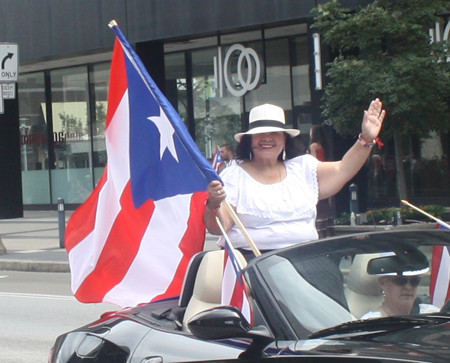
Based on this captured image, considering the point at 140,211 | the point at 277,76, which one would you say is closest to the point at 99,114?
the point at 277,76

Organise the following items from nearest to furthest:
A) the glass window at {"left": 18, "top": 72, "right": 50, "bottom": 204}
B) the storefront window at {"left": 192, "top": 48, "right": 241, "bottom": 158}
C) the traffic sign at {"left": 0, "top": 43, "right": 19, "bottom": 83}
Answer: the traffic sign at {"left": 0, "top": 43, "right": 19, "bottom": 83} → the storefront window at {"left": 192, "top": 48, "right": 241, "bottom": 158} → the glass window at {"left": 18, "top": 72, "right": 50, "bottom": 204}

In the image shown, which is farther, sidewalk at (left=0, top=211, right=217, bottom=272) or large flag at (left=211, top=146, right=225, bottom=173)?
large flag at (left=211, top=146, right=225, bottom=173)

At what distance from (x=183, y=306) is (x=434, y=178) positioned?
595 inches

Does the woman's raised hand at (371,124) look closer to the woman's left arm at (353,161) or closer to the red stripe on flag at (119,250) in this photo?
the woman's left arm at (353,161)

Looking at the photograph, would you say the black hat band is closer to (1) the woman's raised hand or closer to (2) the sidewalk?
(1) the woman's raised hand

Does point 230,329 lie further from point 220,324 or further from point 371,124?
point 371,124

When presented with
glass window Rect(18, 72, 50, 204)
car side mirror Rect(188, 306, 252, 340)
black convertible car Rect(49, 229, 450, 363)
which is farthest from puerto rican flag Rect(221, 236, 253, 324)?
glass window Rect(18, 72, 50, 204)

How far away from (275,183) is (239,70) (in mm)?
15103

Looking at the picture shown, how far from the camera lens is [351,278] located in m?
3.42

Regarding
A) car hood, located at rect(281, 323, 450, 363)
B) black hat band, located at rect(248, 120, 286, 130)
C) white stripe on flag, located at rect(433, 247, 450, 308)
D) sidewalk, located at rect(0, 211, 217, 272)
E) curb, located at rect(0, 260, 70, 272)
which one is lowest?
curb, located at rect(0, 260, 70, 272)

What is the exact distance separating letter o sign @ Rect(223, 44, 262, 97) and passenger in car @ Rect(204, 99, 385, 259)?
1437cm

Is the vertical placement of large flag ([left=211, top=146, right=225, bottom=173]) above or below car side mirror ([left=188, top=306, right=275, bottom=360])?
above

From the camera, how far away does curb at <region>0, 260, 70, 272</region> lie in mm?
13671

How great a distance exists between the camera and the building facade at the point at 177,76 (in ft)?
→ 60.5
